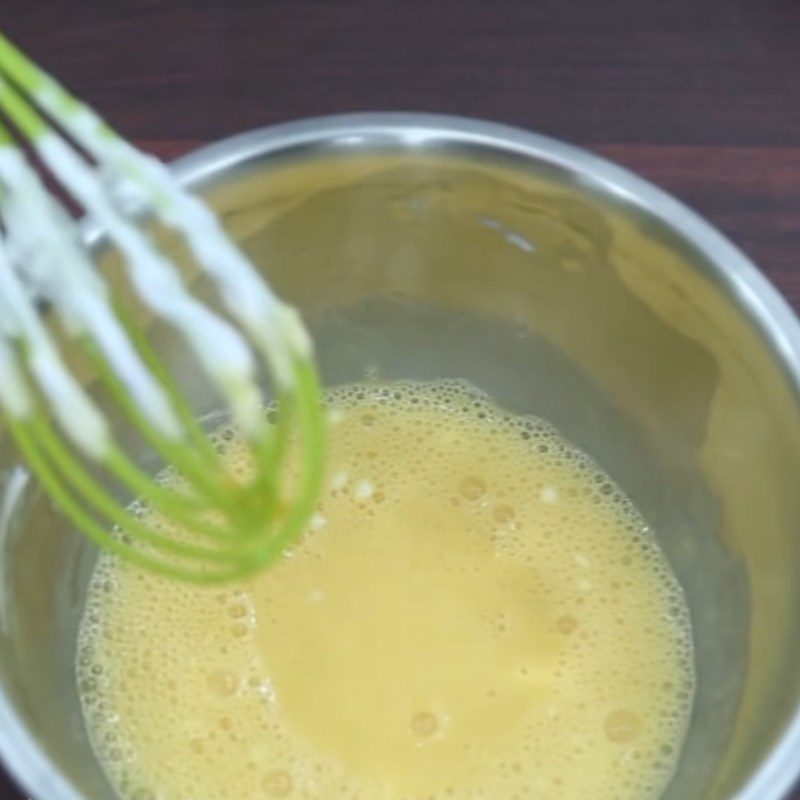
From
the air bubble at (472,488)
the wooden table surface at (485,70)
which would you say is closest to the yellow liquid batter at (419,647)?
the air bubble at (472,488)

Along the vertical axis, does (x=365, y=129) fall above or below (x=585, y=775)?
above

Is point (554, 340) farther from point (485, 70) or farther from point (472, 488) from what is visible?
point (485, 70)

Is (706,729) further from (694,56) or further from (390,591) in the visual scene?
(694,56)

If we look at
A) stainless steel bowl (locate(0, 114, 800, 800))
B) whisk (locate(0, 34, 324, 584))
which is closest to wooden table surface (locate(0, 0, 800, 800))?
stainless steel bowl (locate(0, 114, 800, 800))

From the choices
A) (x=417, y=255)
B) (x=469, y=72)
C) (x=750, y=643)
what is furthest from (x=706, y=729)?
(x=469, y=72)

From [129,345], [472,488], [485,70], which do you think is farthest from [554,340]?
[129,345]

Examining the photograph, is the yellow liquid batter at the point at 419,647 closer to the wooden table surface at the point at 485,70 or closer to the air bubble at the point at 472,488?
the air bubble at the point at 472,488

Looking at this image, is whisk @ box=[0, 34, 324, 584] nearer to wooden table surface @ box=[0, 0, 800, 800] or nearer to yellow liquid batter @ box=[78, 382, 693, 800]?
yellow liquid batter @ box=[78, 382, 693, 800]
